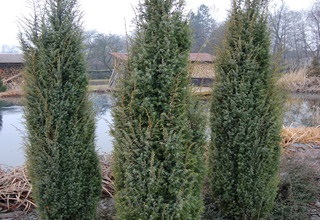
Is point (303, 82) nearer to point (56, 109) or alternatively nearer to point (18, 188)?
point (18, 188)

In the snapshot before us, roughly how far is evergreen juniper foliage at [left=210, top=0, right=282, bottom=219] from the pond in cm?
113

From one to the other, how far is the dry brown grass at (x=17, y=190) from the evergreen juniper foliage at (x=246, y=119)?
4.13 ft

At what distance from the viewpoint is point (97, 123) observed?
9.60ft

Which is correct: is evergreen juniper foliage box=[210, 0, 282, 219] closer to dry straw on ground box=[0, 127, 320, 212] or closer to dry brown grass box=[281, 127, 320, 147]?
dry straw on ground box=[0, 127, 320, 212]

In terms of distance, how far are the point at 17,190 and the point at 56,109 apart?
5.35ft

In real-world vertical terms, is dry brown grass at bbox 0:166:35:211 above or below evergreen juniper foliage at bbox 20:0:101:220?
below

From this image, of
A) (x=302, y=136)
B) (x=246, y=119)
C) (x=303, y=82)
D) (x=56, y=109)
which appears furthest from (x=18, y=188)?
(x=303, y=82)

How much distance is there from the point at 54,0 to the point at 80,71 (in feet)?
2.02

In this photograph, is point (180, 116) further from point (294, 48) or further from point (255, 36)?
point (294, 48)

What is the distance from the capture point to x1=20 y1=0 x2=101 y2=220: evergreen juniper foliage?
2.54 meters

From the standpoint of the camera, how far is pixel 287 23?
28625mm

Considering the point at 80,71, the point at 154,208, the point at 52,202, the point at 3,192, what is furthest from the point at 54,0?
the point at 3,192

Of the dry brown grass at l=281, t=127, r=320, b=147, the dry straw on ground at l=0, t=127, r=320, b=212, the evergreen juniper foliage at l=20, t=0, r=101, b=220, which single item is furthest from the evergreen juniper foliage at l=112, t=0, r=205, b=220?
the dry brown grass at l=281, t=127, r=320, b=147

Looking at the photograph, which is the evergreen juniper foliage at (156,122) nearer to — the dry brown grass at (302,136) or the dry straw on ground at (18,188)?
the dry straw on ground at (18,188)
